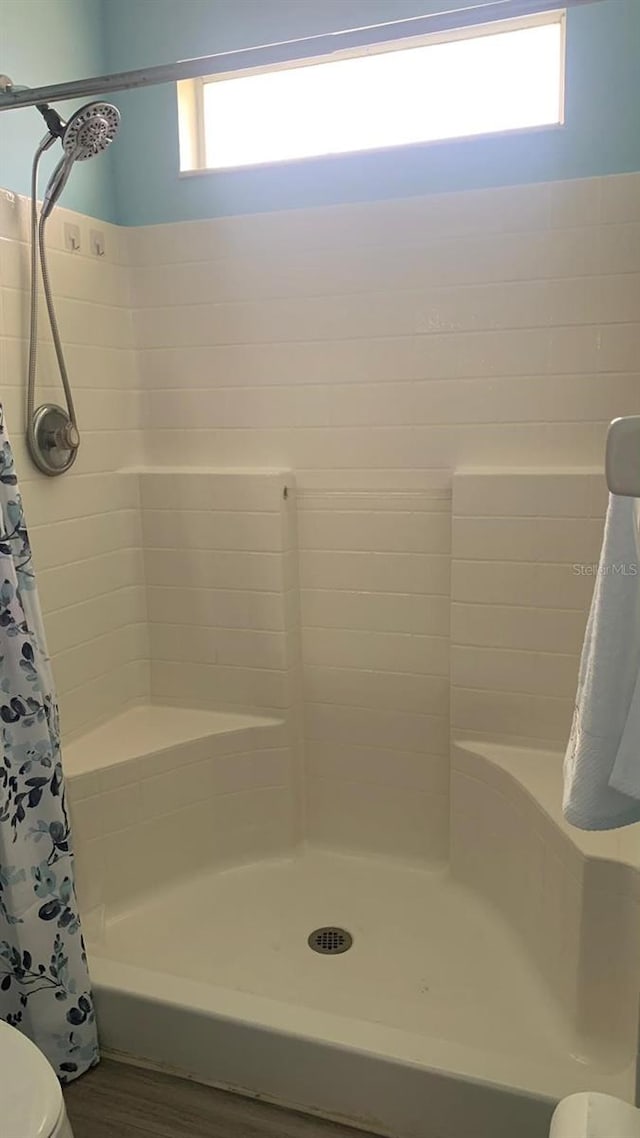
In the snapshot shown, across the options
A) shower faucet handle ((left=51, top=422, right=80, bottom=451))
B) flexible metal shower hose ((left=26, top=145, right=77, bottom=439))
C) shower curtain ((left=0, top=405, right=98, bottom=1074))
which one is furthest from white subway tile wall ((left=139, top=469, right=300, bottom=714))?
shower curtain ((left=0, top=405, right=98, bottom=1074))

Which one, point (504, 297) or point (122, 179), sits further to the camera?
point (122, 179)

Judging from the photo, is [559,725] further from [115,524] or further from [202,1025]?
[115,524]

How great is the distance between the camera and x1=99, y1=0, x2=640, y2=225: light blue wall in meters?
1.88

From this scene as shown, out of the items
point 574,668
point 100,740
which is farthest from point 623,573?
point 100,740

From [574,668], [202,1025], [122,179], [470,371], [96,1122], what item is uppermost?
[122,179]

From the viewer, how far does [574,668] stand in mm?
2061

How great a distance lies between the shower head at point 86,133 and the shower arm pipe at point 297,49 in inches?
5.9

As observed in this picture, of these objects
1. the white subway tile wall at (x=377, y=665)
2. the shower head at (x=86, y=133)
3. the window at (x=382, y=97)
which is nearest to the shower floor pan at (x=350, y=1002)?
the white subway tile wall at (x=377, y=665)

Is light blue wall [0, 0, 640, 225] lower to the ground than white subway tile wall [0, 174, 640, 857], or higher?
higher

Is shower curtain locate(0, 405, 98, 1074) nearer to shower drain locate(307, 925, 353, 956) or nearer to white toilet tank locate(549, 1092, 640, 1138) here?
shower drain locate(307, 925, 353, 956)

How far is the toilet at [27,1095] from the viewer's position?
3.56 ft

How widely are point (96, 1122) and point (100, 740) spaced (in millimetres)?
890

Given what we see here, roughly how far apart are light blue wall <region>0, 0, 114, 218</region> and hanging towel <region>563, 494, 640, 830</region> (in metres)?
1.69

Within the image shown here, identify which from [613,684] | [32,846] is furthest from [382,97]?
[32,846]
